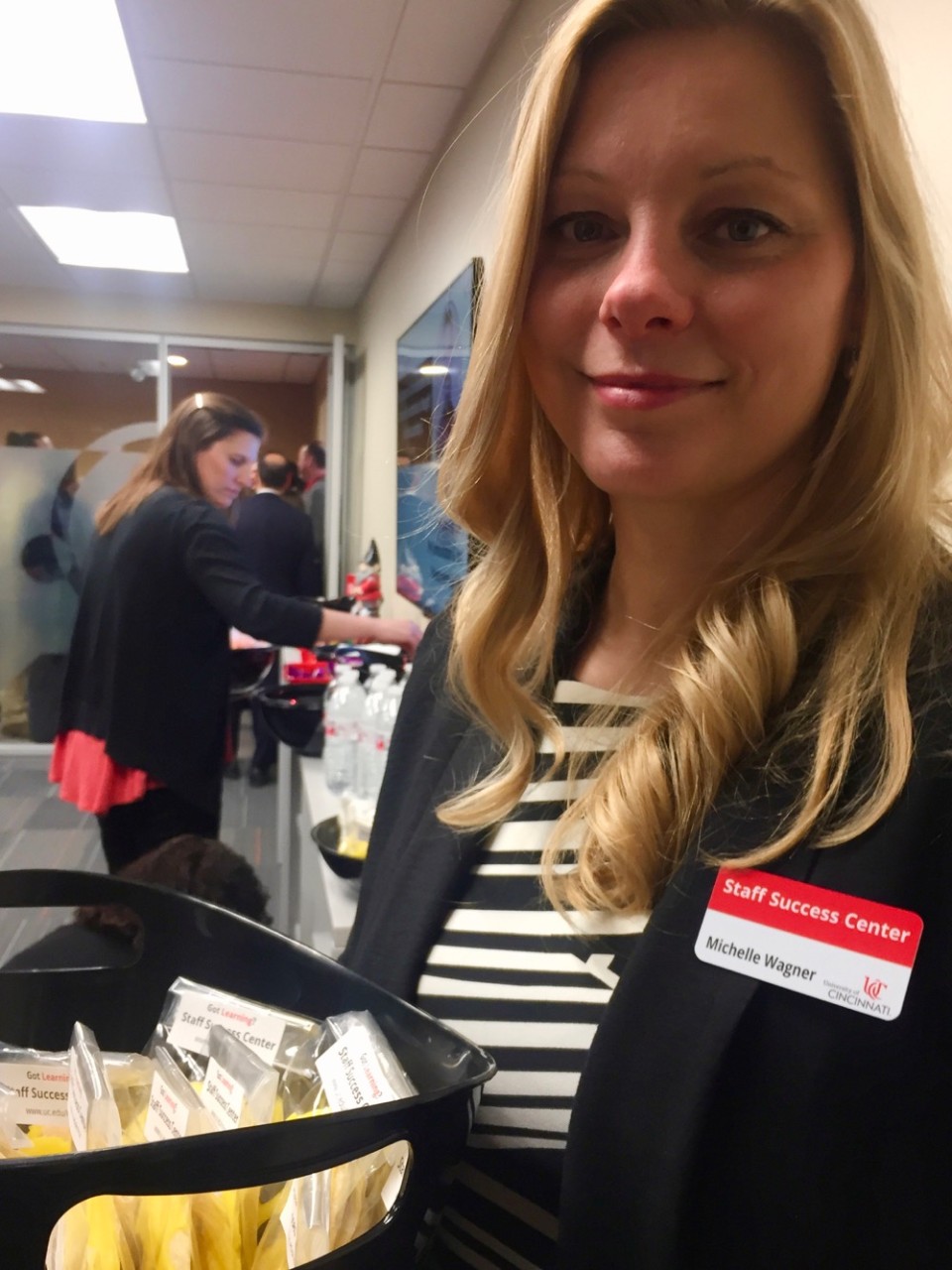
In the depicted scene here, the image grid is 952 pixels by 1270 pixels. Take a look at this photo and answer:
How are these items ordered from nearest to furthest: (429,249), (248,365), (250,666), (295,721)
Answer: (295,721), (429,249), (250,666), (248,365)

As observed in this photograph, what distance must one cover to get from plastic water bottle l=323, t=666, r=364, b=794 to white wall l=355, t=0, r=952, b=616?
3.87 ft

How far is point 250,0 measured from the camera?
2.33 m

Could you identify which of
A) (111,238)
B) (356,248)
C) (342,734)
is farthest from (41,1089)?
(111,238)

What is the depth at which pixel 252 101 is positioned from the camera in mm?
2893

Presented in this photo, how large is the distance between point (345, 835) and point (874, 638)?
52.2 inches

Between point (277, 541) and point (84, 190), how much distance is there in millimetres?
1870

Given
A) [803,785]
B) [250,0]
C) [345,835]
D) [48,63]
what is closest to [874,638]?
[803,785]

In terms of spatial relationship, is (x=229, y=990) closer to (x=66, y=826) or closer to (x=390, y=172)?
(x=390, y=172)

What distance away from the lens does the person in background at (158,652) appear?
7.64 feet

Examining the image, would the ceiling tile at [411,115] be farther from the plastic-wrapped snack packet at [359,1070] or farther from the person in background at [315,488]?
the plastic-wrapped snack packet at [359,1070]

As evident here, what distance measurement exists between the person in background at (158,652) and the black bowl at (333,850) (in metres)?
0.68

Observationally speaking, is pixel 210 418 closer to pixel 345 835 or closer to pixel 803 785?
pixel 345 835

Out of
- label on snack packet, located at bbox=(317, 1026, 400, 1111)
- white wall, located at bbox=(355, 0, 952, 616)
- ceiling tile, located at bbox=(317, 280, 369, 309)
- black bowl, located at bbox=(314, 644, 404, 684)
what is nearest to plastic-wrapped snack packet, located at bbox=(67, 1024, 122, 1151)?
label on snack packet, located at bbox=(317, 1026, 400, 1111)

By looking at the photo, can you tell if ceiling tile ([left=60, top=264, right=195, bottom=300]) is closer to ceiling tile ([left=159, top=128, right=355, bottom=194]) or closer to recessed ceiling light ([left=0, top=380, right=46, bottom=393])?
recessed ceiling light ([left=0, top=380, right=46, bottom=393])
